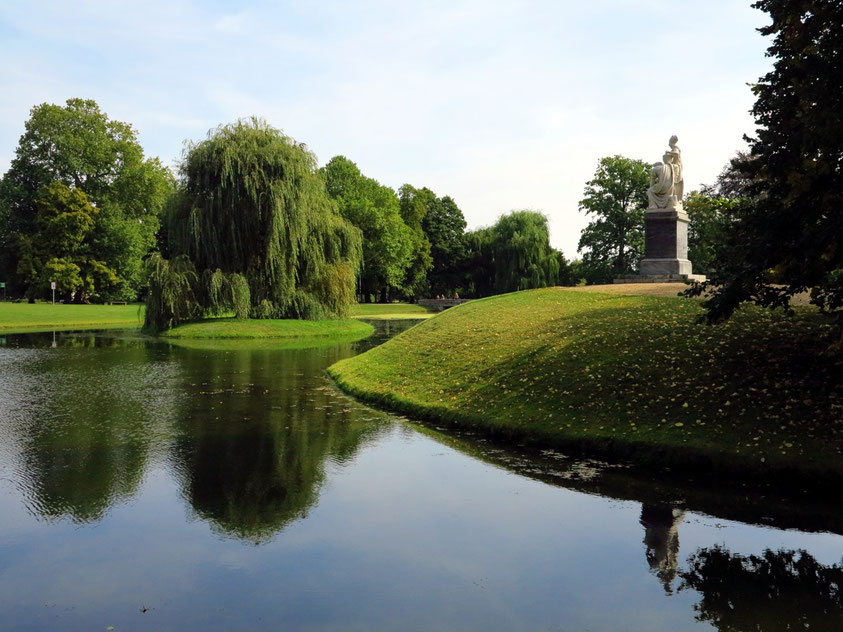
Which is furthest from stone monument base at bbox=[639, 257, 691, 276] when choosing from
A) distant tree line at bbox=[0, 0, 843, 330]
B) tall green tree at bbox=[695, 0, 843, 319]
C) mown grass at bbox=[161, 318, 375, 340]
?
tall green tree at bbox=[695, 0, 843, 319]

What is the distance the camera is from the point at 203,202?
111 ft

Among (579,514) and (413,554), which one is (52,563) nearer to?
(413,554)

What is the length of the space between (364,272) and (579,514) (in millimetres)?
62496

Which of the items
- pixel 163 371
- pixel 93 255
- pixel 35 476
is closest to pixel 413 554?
pixel 35 476

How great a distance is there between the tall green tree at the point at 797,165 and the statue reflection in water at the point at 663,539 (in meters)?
3.49

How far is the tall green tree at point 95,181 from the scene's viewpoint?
57.7m

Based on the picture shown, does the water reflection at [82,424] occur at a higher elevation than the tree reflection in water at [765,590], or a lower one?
higher

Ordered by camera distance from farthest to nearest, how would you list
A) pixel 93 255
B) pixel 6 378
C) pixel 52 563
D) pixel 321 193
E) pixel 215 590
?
pixel 93 255 < pixel 321 193 < pixel 6 378 < pixel 52 563 < pixel 215 590

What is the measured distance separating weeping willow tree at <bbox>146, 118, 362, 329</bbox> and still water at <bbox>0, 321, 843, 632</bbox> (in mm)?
21336

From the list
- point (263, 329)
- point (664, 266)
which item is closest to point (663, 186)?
point (664, 266)

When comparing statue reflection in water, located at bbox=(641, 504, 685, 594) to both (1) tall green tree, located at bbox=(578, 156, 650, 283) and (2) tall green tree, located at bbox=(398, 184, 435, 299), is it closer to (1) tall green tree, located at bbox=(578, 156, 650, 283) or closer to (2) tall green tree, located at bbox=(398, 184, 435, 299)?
(1) tall green tree, located at bbox=(578, 156, 650, 283)

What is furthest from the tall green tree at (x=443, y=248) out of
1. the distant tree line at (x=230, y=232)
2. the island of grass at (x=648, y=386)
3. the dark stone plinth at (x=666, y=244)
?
the island of grass at (x=648, y=386)

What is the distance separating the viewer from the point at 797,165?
9.28 meters

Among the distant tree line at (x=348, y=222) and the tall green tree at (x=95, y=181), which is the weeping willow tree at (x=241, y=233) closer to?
the distant tree line at (x=348, y=222)
